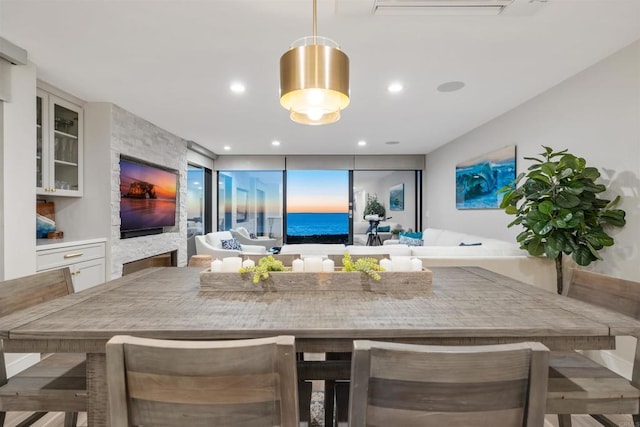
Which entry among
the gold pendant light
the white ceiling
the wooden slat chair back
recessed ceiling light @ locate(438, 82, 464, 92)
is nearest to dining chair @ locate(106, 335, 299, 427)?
the wooden slat chair back

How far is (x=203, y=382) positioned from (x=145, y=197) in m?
4.09

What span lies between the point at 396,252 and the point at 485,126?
2.49 meters

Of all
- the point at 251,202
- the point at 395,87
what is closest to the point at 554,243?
the point at 395,87

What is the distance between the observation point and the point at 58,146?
10.6 feet

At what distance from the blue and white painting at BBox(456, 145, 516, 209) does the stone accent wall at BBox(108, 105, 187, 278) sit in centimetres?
431

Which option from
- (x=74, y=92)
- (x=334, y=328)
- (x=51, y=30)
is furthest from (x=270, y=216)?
(x=334, y=328)

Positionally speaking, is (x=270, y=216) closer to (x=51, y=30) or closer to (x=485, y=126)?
(x=485, y=126)

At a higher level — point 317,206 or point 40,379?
point 317,206

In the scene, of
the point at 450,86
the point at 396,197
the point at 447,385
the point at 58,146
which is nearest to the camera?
the point at 447,385

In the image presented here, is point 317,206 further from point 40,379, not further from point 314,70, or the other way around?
point 40,379

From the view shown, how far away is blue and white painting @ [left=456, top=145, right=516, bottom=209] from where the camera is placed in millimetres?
3783

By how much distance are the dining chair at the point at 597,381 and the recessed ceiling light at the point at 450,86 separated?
6.80ft

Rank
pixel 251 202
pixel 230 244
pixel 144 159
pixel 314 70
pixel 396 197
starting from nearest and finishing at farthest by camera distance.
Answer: pixel 314 70
pixel 144 159
pixel 230 244
pixel 251 202
pixel 396 197

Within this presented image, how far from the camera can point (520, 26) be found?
2.05m
